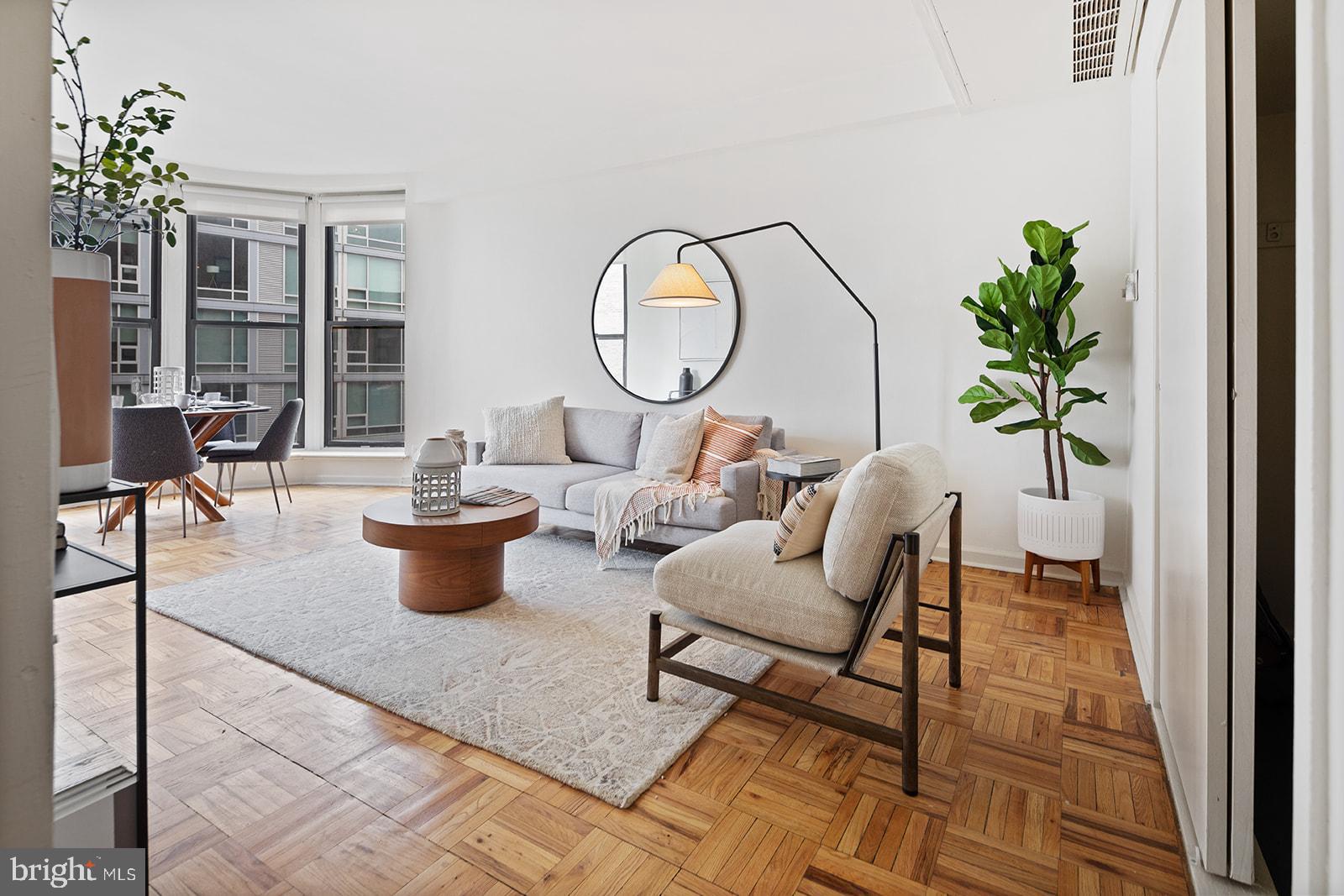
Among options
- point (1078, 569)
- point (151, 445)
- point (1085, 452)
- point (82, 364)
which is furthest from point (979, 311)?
point (151, 445)

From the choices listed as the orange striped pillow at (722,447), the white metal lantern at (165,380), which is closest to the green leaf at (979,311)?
the orange striped pillow at (722,447)

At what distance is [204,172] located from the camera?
19.3ft

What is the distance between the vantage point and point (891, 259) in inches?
159

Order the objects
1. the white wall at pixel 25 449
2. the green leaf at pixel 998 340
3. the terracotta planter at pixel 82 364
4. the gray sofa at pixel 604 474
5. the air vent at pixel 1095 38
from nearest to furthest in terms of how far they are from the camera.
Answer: the white wall at pixel 25 449 < the terracotta planter at pixel 82 364 < the air vent at pixel 1095 38 < the green leaf at pixel 998 340 < the gray sofa at pixel 604 474

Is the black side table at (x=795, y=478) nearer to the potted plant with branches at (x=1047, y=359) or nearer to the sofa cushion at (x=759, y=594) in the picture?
the potted plant with branches at (x=1047, y=359)

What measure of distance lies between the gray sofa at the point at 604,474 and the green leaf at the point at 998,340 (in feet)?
4.27

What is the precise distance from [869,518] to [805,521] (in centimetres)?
25

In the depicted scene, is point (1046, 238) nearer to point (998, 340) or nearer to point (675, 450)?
point (998, 340)

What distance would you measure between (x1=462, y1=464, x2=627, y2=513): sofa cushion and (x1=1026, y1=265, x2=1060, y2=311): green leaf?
2.60 meters

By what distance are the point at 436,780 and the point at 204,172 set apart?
6265mm

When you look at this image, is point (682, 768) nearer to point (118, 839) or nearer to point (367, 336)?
point (118, 839)

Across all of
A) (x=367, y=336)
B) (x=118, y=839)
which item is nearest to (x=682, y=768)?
(x=118, y=839)

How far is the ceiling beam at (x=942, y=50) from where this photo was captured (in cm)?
275

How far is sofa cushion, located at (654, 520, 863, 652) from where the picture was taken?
5.99ft
